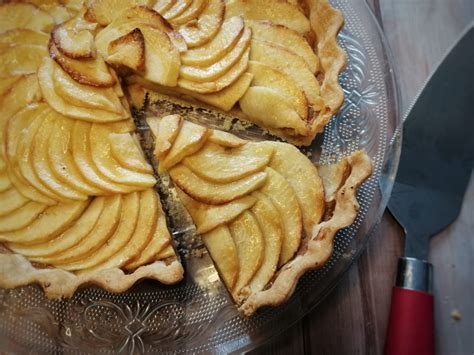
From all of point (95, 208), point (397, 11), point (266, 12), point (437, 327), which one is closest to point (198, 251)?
point (95, 208)

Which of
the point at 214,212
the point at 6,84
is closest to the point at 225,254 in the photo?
the point at 214,212

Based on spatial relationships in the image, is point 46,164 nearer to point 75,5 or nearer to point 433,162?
point 75,5

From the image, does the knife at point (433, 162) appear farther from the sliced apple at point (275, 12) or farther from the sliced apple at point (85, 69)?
the sliced apple at point (85, 69)

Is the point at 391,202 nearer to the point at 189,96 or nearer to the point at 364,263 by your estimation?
the point at 364,263

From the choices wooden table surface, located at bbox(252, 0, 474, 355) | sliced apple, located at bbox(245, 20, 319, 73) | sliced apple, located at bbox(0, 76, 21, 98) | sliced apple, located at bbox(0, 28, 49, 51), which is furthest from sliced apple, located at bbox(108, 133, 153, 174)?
wooden table surface, located at bbox(252, 0, 474, 355)

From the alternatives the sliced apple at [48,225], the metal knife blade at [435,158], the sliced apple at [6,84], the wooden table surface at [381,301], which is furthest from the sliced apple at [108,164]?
the metal knife blade at [435,158]
